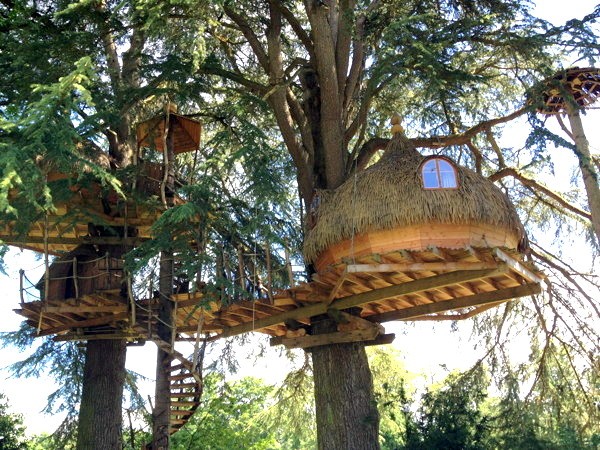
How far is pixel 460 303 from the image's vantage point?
31.4ft

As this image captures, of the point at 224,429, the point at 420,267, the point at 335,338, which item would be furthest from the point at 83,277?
the point at 420,267

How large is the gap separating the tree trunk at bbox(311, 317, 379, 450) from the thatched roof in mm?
1455

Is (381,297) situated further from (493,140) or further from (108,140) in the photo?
(108,140)

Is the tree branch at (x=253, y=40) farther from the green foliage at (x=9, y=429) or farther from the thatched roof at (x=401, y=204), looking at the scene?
the green foliage at (x=9, y=429)

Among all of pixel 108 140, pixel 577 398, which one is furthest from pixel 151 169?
pixel 577 398

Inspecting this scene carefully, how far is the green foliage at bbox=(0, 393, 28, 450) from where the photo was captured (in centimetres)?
1294

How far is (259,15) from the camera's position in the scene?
12680mm

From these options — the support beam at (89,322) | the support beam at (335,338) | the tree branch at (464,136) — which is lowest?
the support beam at (335,338)

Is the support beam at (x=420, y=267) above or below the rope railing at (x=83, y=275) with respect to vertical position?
below

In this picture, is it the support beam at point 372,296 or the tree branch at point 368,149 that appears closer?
the support beam at point 372,296

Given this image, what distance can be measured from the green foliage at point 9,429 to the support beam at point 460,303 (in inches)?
282

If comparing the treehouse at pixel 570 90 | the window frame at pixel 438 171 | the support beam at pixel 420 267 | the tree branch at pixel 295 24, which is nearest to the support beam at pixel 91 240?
the tree branch at pixel 295 24

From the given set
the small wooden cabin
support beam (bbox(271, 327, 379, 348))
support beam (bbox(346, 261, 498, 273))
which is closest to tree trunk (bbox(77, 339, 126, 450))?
the small wooden cabin

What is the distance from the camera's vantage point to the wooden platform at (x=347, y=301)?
816 centimetres
